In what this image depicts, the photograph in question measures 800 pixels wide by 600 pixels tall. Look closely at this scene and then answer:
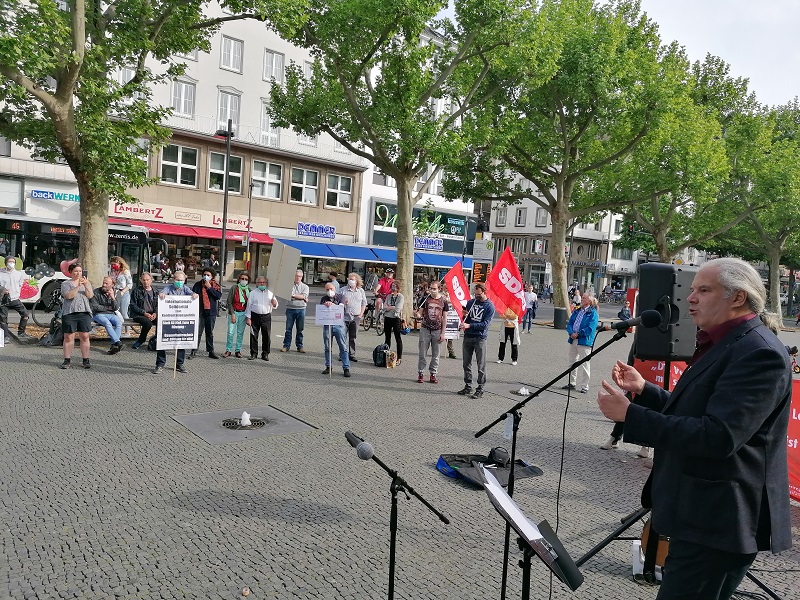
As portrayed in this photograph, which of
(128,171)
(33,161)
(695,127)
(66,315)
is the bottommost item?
(66,315)

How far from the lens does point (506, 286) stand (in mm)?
13547

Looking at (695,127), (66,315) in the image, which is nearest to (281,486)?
(66,315)

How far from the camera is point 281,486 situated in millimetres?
5406

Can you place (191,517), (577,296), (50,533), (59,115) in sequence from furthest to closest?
(577,296) < (59,115) < (191,517) < (50,533)

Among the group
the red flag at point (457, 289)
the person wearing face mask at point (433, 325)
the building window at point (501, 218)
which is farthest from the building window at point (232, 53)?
the building window at point (501, 218)

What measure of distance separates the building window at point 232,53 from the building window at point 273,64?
1510 millimetres

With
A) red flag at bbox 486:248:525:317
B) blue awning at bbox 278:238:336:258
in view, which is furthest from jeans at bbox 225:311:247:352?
blue awning at bbox 278:238:336:258

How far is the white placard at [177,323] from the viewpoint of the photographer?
33.0 feet

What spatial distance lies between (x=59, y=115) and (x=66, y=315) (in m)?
4.11

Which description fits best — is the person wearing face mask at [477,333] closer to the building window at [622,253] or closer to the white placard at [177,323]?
the white placard at [177,323]

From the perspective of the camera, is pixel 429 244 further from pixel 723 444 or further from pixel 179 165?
pixel 723 444

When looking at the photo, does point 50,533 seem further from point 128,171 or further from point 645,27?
point 645,27

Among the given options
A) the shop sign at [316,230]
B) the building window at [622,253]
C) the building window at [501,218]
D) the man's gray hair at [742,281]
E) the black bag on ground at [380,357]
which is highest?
the building window at [501,218]

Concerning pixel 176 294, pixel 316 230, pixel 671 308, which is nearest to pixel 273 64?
pixel 316 230
